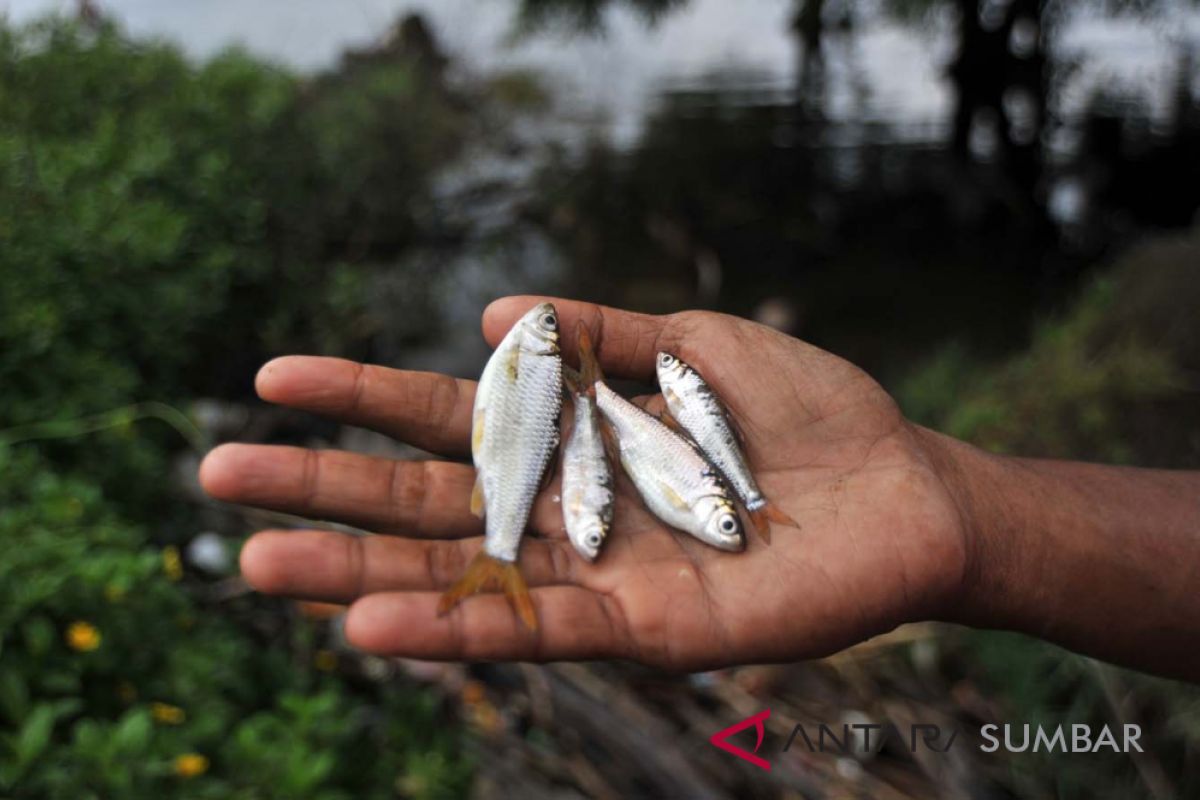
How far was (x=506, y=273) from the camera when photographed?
8.83 meters

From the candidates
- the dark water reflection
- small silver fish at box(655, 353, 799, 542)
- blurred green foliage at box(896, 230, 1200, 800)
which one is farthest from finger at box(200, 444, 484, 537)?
the dark water reflection

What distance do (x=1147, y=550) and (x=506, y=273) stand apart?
6.72m

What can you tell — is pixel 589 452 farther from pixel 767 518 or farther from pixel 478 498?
pixel 767 518

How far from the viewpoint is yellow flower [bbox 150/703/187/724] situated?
293 cm

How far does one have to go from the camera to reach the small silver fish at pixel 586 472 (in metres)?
2.48

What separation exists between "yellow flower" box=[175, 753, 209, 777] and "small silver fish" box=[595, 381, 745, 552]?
1475 millimetres

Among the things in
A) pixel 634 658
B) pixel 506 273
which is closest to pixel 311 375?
pixel 634 658

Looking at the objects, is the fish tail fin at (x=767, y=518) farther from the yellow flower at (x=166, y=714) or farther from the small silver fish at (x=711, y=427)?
the yellow flower at (x=166, y=714)

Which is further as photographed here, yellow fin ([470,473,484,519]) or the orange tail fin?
yellow fin ([470,473,484,519])

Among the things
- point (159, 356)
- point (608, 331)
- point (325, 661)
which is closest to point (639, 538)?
point (608, 331)

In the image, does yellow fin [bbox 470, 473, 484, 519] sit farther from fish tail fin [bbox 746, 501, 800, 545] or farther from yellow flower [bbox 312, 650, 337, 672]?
yellow flower [bbox 312, 650, 337, 672]

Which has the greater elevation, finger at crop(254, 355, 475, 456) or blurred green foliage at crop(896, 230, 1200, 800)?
finger at crop(254, 355, 475, 456)

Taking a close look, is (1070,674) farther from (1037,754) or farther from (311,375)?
(311,375)

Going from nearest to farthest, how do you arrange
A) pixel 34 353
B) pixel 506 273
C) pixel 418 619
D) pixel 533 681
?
1. pixel 418 619
2. pixel 533 681
3. pixel 34 353
4. pixel 506 273
